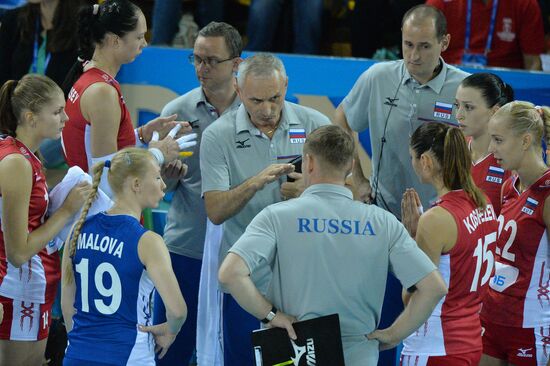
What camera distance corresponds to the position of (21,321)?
438 centimetres

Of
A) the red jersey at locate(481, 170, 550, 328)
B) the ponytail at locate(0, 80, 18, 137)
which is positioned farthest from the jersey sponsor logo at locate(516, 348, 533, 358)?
the ponytail at locate(0, 80, 18, 137)

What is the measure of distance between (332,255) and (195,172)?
1.85m

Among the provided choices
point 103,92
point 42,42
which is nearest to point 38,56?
point 42,42

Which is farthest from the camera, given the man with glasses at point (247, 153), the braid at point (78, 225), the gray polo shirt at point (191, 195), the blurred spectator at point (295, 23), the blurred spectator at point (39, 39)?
the blurred spectator at point (295, 23)

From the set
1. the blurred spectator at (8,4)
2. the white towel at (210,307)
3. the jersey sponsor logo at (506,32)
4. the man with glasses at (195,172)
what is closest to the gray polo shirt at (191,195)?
the man with glasses at (195,172)

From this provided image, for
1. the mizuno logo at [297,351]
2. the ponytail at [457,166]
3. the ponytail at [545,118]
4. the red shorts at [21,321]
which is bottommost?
the red shorts at [21,321]

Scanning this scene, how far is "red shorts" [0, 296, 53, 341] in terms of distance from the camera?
14.3 ft

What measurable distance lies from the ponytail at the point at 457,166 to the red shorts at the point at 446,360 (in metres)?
0.69

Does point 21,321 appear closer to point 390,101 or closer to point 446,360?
point 446,360

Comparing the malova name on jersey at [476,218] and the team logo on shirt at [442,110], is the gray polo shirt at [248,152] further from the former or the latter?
the malova name on jersey at [476,218]

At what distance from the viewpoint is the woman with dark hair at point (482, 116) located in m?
4.76

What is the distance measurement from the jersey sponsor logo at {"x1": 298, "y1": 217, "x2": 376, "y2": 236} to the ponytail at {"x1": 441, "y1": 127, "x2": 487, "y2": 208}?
68 centimetres

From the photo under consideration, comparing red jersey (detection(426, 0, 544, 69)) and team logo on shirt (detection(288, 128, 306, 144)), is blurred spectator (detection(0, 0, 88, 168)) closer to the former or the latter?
team logo on shirt (detection(288, 128, 306, 144))

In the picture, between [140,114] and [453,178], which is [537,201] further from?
[140,114]
